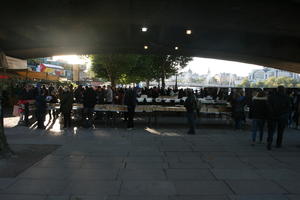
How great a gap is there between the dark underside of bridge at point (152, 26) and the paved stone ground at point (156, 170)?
7.54 meters

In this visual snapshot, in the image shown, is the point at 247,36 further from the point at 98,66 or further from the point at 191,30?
the point at 98,66

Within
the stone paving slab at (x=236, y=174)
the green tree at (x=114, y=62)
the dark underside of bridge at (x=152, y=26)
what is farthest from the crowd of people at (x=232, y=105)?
the green tree at (x=114, y=62)

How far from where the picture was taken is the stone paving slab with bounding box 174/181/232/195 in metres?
5.03

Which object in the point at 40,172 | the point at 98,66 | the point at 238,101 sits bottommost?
the point at 40,172

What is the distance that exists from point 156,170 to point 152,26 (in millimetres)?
15445

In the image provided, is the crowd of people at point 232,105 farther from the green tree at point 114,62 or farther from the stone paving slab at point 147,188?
the green tree at point 114,62

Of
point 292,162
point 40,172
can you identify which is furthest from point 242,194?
point 40,172

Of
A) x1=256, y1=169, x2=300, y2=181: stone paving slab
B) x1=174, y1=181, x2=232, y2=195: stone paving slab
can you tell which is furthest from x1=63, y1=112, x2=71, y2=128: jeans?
x1=256, y1=169, x2=300, y2=181: stone paving slab

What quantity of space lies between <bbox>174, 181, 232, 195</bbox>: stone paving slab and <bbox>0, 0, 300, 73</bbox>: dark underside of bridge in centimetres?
1055

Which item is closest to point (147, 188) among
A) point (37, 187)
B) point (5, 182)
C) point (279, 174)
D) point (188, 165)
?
point (188, 165)

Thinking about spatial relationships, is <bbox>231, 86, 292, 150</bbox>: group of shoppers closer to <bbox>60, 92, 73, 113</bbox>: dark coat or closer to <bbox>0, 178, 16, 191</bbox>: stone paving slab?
<bbox>0, 178, 16, 191</bbox>: stone paving slab

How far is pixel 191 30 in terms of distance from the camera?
20.6 m

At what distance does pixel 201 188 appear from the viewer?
5.24 metres

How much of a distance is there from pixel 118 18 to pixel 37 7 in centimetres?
456
